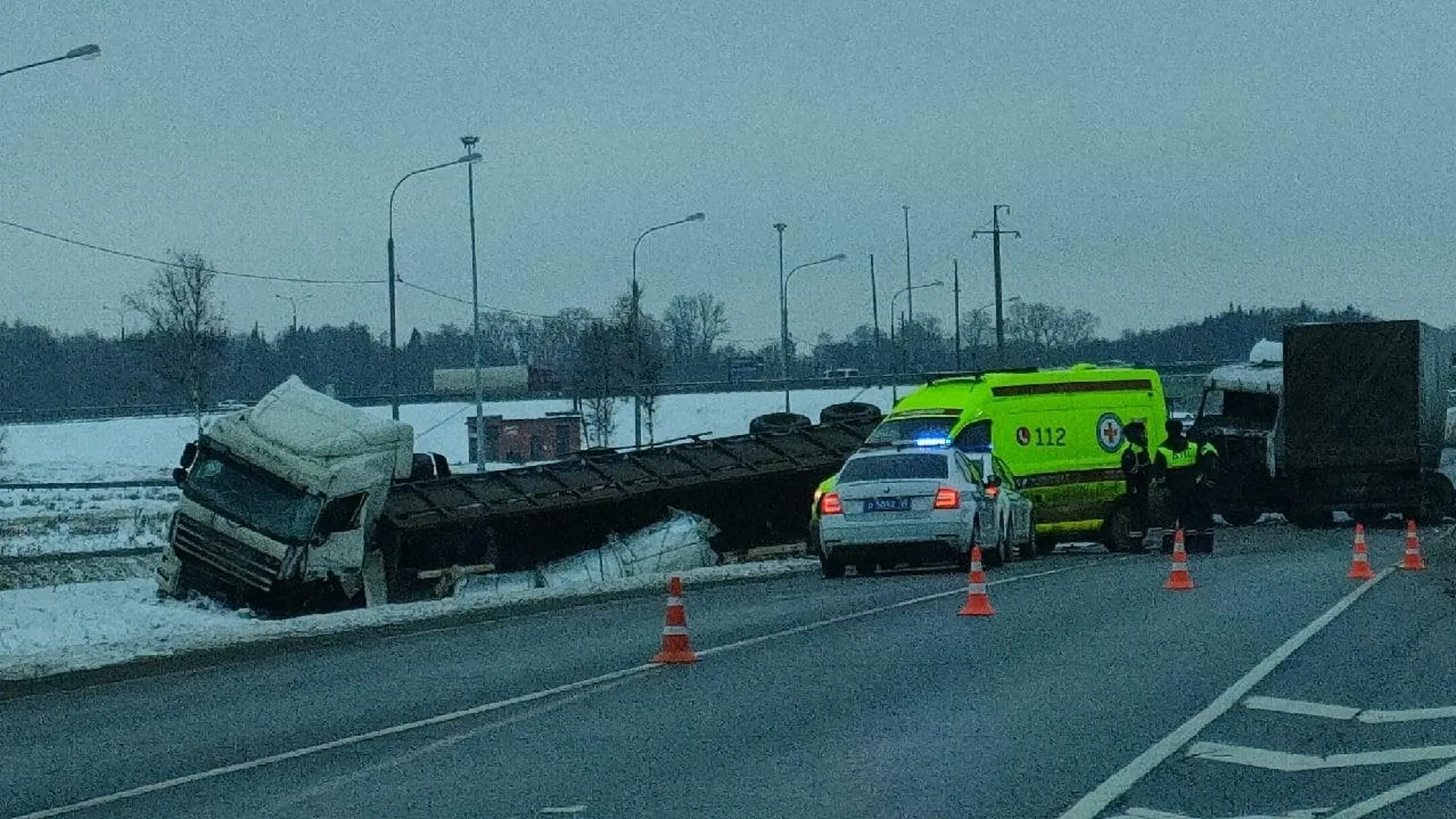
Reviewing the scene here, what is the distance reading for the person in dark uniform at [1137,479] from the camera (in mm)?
30656

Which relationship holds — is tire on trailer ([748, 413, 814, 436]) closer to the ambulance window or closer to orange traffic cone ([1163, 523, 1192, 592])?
the ambulance window

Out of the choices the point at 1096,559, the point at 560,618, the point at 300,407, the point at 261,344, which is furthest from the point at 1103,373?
the point at 261,344

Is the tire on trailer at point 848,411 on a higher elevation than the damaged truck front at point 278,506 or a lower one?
higher

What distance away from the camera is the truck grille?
2795cm

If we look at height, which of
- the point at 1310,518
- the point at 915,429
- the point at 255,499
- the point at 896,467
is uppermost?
the point at 915,429

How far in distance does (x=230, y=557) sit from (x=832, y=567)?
7.70 meters

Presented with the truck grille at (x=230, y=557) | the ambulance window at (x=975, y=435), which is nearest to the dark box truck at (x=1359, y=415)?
the ambulance window at (x=975, y=435)

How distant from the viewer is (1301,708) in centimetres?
1208

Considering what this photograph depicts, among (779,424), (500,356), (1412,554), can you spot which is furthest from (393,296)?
(500,356)

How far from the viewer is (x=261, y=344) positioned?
142875 mm

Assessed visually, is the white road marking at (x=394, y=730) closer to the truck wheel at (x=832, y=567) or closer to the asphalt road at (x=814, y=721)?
the asphalt road at (x=814, y=721)

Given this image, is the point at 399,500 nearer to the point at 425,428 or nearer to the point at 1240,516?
the point at 1240,516

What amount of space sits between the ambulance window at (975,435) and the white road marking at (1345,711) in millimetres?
20034

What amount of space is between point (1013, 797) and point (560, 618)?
501 inches
